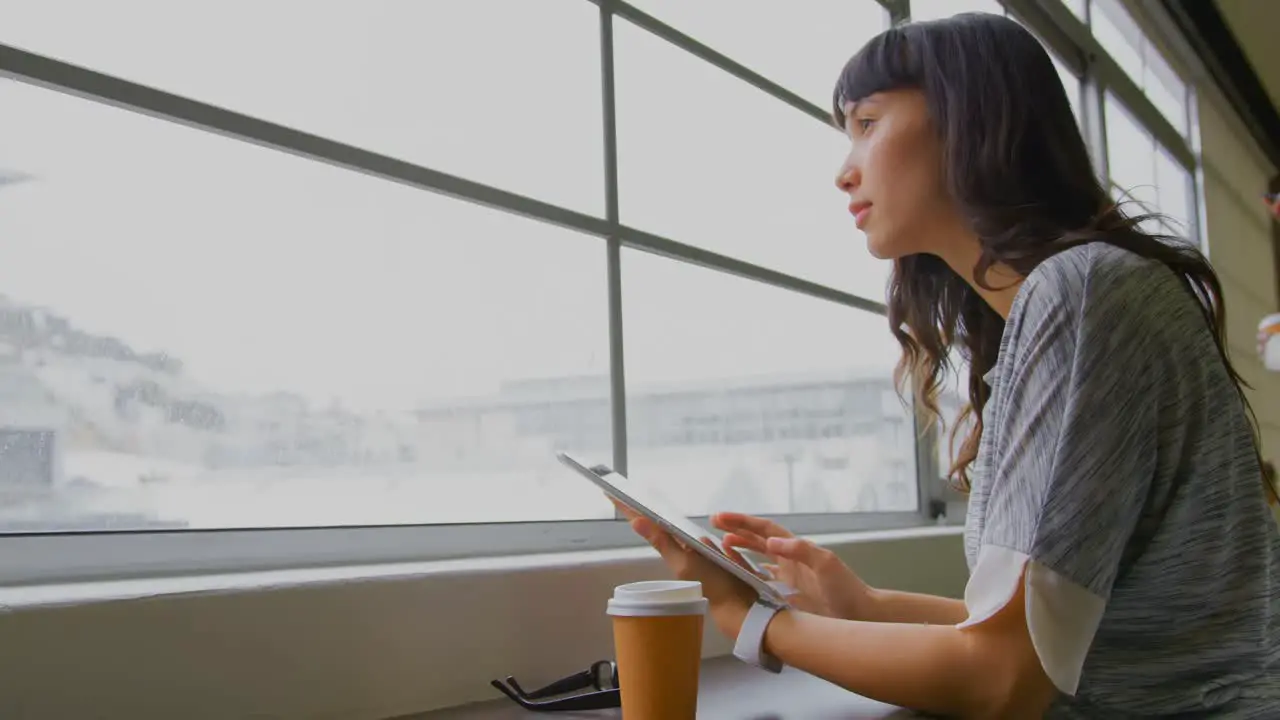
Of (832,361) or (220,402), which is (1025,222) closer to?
(220,402)

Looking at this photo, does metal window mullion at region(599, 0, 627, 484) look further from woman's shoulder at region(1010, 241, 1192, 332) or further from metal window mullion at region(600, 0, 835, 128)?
woman's shoulder at region(1010, 241, 1192, 332)

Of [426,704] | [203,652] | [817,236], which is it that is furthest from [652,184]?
[203,652]

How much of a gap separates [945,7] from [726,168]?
4.25ft

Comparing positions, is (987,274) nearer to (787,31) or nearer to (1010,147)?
(1010,147)

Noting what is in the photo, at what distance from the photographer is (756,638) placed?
1058mm

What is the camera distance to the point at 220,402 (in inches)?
44.3

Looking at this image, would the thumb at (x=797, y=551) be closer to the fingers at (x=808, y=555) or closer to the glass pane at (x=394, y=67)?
the fingers at (x=808, y=555)

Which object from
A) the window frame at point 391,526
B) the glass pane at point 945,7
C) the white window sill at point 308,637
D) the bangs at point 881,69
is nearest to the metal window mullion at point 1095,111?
the glass pane at point 945,7

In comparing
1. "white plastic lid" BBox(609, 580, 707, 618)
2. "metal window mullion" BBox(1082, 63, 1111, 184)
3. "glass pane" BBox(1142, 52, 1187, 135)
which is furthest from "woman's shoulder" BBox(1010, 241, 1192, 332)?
"glass pane" BBox(1142, 52, 1187, 135)

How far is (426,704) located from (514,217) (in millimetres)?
714

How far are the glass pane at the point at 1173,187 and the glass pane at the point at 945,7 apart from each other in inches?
67.7

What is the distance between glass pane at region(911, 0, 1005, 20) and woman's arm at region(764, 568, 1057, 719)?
203 cm

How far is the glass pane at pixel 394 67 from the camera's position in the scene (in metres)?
1.09

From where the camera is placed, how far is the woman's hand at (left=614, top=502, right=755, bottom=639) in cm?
109
